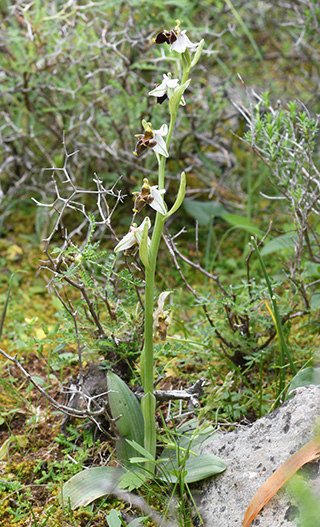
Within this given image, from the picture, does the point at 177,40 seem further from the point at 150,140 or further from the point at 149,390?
the point at 149,390

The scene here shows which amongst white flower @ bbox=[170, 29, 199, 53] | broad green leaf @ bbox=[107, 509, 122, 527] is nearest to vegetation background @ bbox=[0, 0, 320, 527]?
broad green leaf @ bbox=[107, 509, 122, 527]

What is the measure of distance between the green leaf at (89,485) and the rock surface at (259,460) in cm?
24

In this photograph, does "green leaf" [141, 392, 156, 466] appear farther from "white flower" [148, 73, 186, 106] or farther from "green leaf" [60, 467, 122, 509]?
"white flower" [148, 73, 186, 106]

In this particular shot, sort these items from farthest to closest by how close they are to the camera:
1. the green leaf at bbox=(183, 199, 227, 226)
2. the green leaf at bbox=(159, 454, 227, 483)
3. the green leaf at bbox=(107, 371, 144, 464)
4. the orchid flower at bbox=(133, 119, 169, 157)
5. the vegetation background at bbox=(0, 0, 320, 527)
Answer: the green leaf at bbox=(183, 199, 227, 226) → the vegetation background at bbox=(0, 0, 320, 527) → the green leaf at bbox=(107, 371, 144, 464) → the green leaf at bbox=(159, 454, 227, 483) → the orchid flower at bbox=(133, 119, 169, 157)

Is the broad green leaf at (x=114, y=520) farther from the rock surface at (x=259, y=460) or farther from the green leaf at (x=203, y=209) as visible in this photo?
the green leaf at (x=203, y=209)

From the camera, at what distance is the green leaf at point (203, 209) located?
116 inches

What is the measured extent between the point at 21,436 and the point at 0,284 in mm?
1170

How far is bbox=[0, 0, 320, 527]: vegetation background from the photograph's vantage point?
1597 millimetres

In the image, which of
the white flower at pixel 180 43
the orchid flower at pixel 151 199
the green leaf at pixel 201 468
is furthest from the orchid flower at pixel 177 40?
the green leaf at pixel 201 468

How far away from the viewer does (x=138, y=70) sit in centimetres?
288

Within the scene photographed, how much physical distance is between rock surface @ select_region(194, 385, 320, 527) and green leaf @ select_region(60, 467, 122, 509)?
9.5 inches

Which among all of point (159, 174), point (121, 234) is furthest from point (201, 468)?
point (121, 234)

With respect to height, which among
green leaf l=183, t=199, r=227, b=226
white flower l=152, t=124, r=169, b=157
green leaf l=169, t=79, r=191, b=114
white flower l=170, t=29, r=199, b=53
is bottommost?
green leaf l=183, t=199, r=227, b=226

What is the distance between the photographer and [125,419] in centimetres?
149
